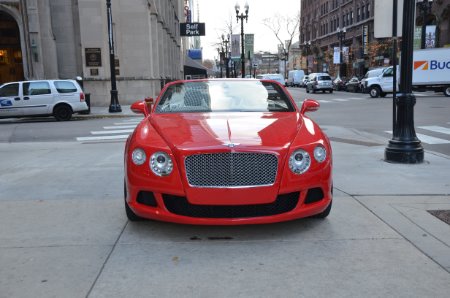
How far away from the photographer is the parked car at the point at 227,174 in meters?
4.01

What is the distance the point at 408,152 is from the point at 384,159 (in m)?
0.47

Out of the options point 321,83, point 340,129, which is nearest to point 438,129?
point 340,129

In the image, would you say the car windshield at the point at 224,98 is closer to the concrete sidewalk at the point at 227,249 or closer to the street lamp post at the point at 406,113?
the concrete sidewalk at the point at 227,249

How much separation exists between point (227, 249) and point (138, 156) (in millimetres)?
1175

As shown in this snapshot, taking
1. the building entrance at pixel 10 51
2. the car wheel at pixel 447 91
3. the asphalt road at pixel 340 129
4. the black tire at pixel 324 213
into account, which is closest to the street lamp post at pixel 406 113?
the asphalt road at pixel 340 129

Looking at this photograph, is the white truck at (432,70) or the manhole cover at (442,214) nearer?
the manhole cover at (442,214)

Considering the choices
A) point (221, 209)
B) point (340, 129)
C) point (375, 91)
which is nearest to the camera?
point (221, 209)

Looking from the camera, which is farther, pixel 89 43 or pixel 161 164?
pixel 89 43

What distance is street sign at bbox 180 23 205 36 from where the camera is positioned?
159 feet

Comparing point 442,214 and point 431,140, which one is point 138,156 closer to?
point 442,214

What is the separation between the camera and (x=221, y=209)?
4098mm

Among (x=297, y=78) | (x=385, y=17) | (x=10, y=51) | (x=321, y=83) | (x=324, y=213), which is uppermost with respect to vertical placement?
(x=10, y=51)

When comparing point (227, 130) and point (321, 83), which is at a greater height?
point (321, 83)

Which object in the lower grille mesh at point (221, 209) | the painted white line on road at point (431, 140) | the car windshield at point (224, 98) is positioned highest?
the car windshield at point (224, 98)
